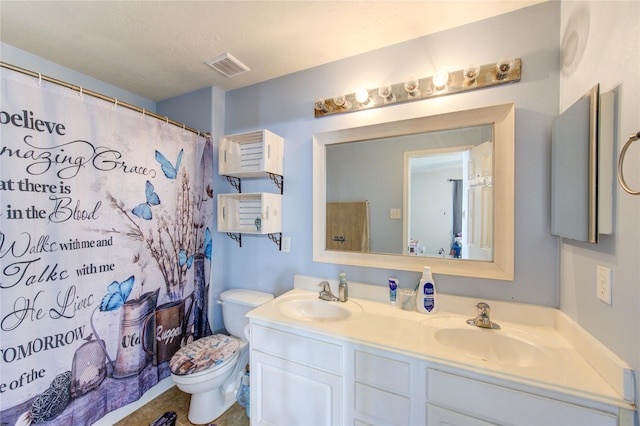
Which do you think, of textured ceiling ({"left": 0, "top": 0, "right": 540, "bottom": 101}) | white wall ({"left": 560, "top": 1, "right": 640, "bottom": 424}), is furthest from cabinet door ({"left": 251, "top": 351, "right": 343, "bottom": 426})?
textured ceiling ({"left": 0, "top": 0, "right": 540, "bottom": 101})

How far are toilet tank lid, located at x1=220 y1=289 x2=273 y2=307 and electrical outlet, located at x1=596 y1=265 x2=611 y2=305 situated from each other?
1.62m

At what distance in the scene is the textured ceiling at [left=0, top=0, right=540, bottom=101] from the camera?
3.83ft

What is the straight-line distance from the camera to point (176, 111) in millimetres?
2094

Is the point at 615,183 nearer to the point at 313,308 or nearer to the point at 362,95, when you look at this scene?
the point at 362,95

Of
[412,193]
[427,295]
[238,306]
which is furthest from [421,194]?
[238,306]

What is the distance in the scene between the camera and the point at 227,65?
162 centimetres

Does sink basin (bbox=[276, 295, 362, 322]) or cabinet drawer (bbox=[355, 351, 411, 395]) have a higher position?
sink basin (bbox=[276, 295, 362, 322])

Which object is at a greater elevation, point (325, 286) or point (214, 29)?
point (214, 29)

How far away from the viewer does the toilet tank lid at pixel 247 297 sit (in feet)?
5.40

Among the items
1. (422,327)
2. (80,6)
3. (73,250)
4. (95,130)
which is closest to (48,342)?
(73,250)

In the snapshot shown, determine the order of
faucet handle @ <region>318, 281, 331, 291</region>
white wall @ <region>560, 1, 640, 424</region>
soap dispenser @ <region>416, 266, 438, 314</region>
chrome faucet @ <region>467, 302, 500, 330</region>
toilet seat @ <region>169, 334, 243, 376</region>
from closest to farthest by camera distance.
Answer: white wall @ <region>560, 1, 640, 424</region> < chrome faucet @ <region>467, 302, 500, 330</region> < soap dispenser @ <region>416, 266, 438, 314</region> < toilet seat @ <region>169, 334, 243, 376</region> < faucet handle @ <region>318, 281, 331, 291</region>

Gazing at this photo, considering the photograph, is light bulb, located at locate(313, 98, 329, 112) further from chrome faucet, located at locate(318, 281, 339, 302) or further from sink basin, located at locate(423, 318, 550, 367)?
sink basin, located at locate(423, 318, 550, 367)

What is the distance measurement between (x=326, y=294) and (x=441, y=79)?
54.3 inches

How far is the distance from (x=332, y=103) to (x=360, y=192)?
62 centimetres
